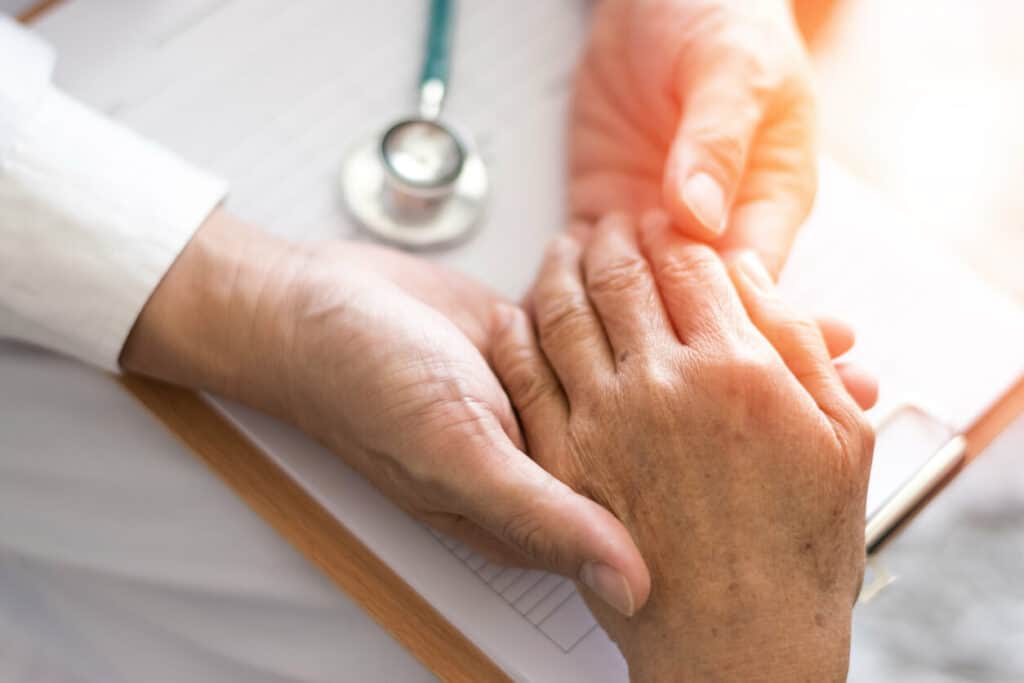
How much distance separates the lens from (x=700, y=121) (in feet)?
3.20

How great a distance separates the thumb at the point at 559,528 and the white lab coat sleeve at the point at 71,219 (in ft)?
1.19

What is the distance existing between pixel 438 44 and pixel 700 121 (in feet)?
1.02

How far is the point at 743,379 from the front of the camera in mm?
827

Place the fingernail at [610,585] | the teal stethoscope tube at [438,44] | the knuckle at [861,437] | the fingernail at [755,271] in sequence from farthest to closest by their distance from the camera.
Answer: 1. the teal stethoscope tube at [438,44]
2. the fingernail at [755,271]
3. the knuckle at [861,437]
4. the fingernail at [610,585]

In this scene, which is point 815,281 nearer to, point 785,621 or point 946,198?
point 946,198

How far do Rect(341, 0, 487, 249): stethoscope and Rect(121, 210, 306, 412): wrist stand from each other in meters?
0.12

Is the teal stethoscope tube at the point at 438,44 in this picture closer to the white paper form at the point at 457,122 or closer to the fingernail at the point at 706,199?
the white paper form at the point at 457,122

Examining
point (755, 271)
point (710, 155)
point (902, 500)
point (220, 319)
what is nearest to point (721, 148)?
point (710, 155)

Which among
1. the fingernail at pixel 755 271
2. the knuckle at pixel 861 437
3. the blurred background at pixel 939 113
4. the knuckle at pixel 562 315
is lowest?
the knuckle at pixel 562 315

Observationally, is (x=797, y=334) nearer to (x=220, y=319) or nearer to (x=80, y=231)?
(x=220, y=319)

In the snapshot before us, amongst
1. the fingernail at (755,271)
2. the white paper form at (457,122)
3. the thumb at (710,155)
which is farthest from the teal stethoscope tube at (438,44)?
the fingernail at (755,271)

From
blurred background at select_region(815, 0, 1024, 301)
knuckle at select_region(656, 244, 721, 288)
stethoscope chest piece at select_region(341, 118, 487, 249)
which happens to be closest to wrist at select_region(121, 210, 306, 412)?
stethoscope chest piece at select_region(341, 118, 487, 249)

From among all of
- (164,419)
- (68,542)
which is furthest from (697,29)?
(68,542)

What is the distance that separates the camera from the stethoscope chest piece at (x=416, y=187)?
103 cm
